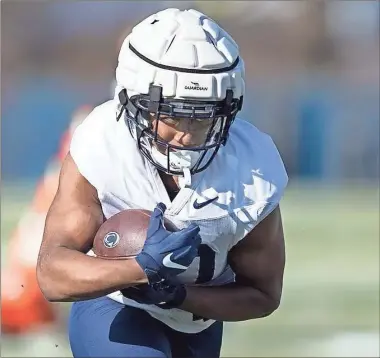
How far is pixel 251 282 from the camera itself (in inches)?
87.4

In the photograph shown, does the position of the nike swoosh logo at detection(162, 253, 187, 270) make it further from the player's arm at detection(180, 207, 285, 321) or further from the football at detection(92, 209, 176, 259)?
the player's arm at detection(180, 207, 285, 321)

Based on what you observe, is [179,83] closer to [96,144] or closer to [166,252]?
[96,144]

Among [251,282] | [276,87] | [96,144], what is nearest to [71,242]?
[96,144]

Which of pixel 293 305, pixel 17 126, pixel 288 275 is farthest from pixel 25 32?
pixel 293 305

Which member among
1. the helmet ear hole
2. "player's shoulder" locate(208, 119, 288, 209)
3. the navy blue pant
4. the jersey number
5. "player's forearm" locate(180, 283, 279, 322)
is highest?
the helmet ear hole

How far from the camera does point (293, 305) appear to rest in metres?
4.82

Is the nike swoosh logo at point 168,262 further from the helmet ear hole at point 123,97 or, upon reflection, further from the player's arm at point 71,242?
the helmet ear hole at point 123,97

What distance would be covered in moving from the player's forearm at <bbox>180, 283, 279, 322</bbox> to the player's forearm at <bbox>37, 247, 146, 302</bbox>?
230mm

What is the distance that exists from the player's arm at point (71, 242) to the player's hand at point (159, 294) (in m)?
0.09

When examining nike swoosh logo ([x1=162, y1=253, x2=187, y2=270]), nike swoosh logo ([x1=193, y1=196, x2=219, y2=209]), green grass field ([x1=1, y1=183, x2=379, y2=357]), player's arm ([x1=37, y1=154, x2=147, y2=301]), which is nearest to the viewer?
nike swoosh logo ([x1=162, y1=253, x2=187, y2=270])

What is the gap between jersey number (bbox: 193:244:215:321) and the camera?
6.86 feet

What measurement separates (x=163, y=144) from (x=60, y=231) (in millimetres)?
289

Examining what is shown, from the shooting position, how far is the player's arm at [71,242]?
1.93 m

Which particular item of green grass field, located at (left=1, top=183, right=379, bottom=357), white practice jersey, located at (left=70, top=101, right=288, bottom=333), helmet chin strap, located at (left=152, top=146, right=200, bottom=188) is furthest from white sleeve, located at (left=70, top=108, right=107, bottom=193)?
green grass field, located at (left=1, top=183, right=379, bottom=357)
